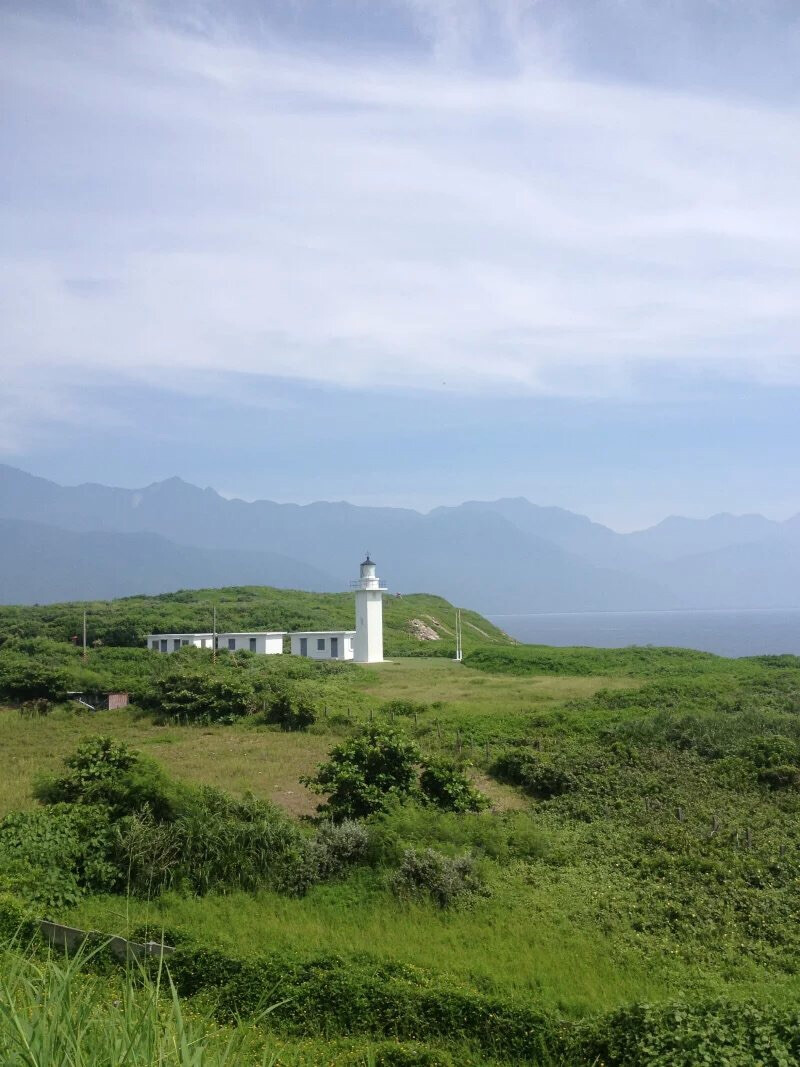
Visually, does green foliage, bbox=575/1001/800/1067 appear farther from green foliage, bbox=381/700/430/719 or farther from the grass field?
green foliage, bbox=381/700/430/719

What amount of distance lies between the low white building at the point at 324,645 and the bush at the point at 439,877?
113 ft

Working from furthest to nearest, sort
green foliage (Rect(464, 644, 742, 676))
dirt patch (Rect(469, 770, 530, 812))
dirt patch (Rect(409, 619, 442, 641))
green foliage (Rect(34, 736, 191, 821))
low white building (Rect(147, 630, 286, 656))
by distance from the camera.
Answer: dirt patch (Rect(409, 619, 442, 641)), low white building (Rect(147, 630, 286, 656)), green foliage (Rect(464, 644, 742, 676)), dirt patch (Rect(469, 770, 530, 812)), green foliage (Rect(34, 736, 191, 821))

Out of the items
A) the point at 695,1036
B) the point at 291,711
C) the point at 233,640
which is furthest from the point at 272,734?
the point at 233,640

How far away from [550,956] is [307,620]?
52.2 m

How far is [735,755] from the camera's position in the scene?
1795cm

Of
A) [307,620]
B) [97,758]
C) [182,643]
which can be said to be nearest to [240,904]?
[97,758]

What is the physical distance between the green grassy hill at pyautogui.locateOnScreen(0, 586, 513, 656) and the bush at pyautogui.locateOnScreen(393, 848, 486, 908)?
41.0 m

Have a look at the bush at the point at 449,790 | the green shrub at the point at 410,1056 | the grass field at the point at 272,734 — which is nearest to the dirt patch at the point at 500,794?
the grass field at the point at 272,734

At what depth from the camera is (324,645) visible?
4712cm

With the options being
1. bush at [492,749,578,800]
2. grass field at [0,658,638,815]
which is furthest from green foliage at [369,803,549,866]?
bush at [492,749,578,800]

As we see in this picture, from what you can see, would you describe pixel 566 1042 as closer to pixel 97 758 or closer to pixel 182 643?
pixel 97 758

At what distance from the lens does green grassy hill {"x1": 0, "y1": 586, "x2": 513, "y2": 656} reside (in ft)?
181

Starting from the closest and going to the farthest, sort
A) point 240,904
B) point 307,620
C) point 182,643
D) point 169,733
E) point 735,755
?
point 240,904, point 735,755, point 169,733, point 182,643, point 307,620

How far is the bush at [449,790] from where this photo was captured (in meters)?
15.9
